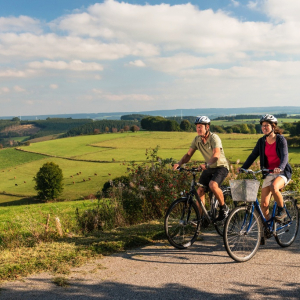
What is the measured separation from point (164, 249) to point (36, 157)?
261ft

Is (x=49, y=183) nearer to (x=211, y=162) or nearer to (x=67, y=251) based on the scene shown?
(x=67, y=251)

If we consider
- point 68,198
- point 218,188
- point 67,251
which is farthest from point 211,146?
point 68,198

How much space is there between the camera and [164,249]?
5.44m

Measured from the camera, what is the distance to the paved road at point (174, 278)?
3.76m

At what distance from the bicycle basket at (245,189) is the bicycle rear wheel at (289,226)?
1.10m

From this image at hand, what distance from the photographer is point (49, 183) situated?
57.9 m

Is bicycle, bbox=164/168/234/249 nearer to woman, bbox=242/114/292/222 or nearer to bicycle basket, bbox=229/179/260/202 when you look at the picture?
bicycle basket, bbox=229/179/260/202

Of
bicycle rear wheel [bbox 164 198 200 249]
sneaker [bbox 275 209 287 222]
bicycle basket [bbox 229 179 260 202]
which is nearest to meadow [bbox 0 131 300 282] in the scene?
bicycle rear wheel [bbox 164 198 200 249]

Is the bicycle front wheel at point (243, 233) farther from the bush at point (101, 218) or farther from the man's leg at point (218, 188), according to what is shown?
the bush at point (101, 218)

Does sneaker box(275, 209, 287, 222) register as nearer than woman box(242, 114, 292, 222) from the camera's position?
No

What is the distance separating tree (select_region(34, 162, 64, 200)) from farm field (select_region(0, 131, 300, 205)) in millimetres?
1571

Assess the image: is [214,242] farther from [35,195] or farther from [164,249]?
[35,195]

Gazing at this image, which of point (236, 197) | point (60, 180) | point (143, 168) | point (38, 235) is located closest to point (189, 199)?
point (236, 197)

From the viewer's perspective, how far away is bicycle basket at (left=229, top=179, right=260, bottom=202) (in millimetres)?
4867
